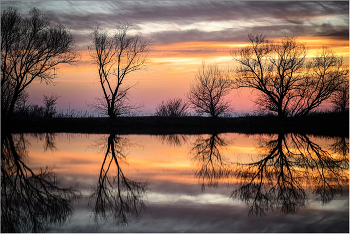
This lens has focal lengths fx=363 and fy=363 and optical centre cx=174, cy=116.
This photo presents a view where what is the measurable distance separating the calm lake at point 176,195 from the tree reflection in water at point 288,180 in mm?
18

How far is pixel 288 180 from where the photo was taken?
789cm

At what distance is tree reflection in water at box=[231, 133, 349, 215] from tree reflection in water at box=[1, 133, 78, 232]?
2.99 metres

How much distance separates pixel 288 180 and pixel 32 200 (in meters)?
5.19

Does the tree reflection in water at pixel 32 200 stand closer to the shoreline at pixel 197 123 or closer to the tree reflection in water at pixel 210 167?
the tree reflection in water at pixel 210 167

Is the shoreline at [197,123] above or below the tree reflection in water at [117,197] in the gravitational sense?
above

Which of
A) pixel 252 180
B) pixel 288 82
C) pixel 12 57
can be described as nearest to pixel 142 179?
pixel 252 180

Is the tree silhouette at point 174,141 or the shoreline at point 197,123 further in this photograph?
the shoreline at point 197,123

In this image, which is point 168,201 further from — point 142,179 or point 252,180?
point 252,180

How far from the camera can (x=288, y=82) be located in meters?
32.4

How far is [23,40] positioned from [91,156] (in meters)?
18.0

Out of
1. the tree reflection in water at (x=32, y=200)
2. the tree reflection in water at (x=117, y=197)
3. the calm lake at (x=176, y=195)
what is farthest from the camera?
the tree reflection in water at (x=117, y=197)

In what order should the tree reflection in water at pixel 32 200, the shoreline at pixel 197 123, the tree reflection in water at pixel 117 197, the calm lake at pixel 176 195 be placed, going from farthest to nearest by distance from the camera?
the shoreline at pixel 197 123
the tree reflection in water at pixel 117 197
the tree reflection in water at pixel 32 200
the calm lake at pixel 176 195

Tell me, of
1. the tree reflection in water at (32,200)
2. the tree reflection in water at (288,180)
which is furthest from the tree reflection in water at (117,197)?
the tree reflection in water at (288,180)

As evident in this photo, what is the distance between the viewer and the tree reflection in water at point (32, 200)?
5.21m
